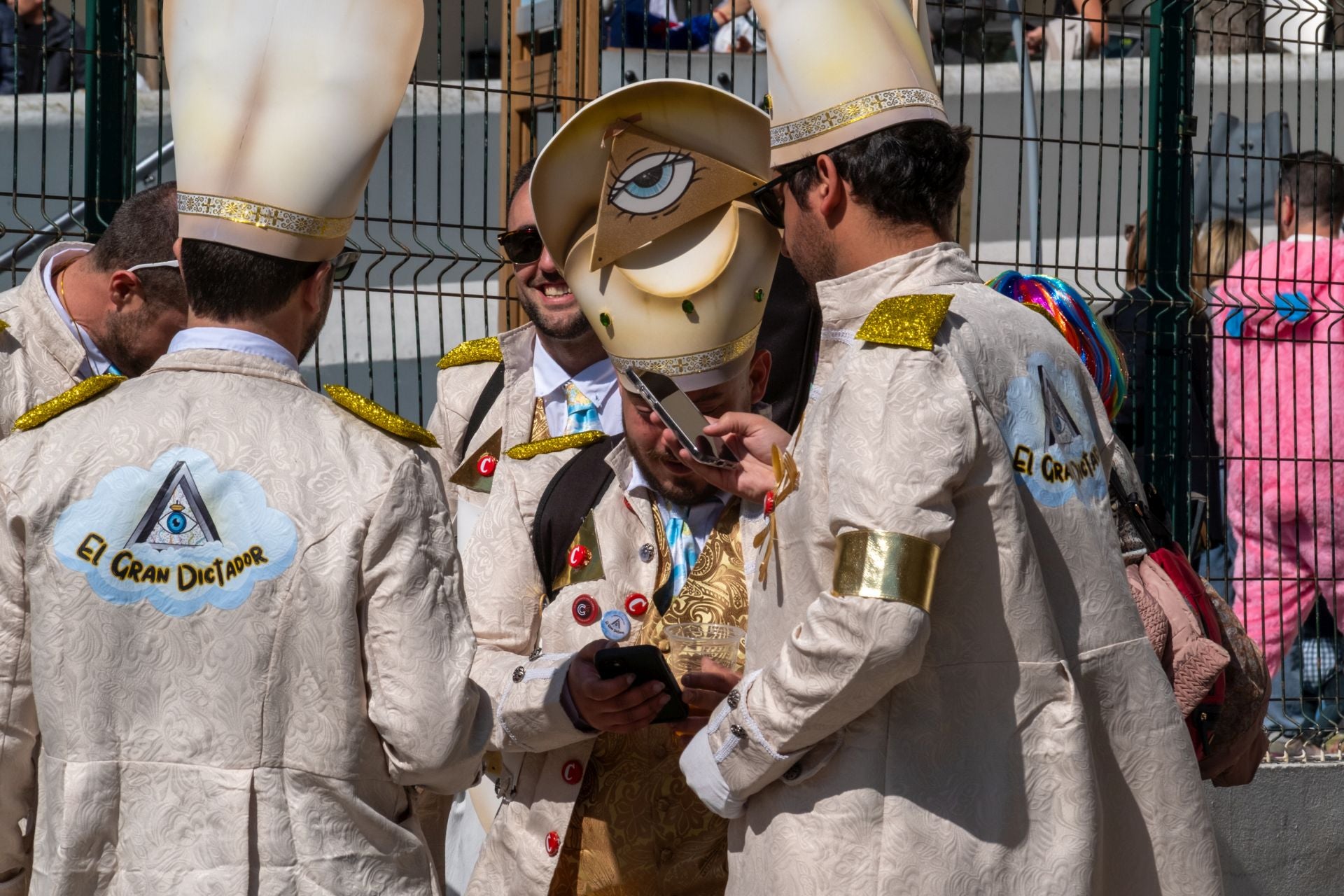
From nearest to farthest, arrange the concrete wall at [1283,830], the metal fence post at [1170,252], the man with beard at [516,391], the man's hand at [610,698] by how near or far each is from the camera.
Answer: the man's hand at [610,698], the man with beard at [516,391], the concrete wall at [1283,830], the metal fence post at [1170,252]

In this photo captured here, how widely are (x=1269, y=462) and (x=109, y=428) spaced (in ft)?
15.1

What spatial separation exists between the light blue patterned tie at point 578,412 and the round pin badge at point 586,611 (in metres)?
1.03

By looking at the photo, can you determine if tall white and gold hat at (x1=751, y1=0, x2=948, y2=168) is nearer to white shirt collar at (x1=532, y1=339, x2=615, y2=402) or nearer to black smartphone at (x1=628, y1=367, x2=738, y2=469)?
black smartphone at (x1=628, y1=367, x2=738, y2=469)

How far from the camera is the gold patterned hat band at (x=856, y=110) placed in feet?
8.79

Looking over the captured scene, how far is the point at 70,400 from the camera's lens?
242cm

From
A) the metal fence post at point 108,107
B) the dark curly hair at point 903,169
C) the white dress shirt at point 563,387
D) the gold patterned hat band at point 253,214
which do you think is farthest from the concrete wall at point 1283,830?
the gold patterned hat band at point 253,214

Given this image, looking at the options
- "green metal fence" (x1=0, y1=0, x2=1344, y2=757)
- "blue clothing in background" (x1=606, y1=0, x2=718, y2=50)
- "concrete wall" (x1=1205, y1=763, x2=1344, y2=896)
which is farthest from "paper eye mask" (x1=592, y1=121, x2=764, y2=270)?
"blue clothing in background" (x1=606, y1=0, x2=718, y2=50)

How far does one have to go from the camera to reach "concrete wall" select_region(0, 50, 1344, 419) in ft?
15.8

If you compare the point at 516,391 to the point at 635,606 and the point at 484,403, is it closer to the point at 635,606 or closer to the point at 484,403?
the point at 484,403

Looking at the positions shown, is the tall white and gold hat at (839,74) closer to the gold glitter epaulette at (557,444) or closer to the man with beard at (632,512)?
the man with beard at (632,512)

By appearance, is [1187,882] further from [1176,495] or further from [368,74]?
[1176,495]

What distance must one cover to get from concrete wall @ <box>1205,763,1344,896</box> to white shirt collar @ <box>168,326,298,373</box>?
408 cm

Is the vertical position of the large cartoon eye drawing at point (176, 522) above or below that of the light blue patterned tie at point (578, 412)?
below

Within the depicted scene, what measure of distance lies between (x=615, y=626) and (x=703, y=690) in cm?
21
